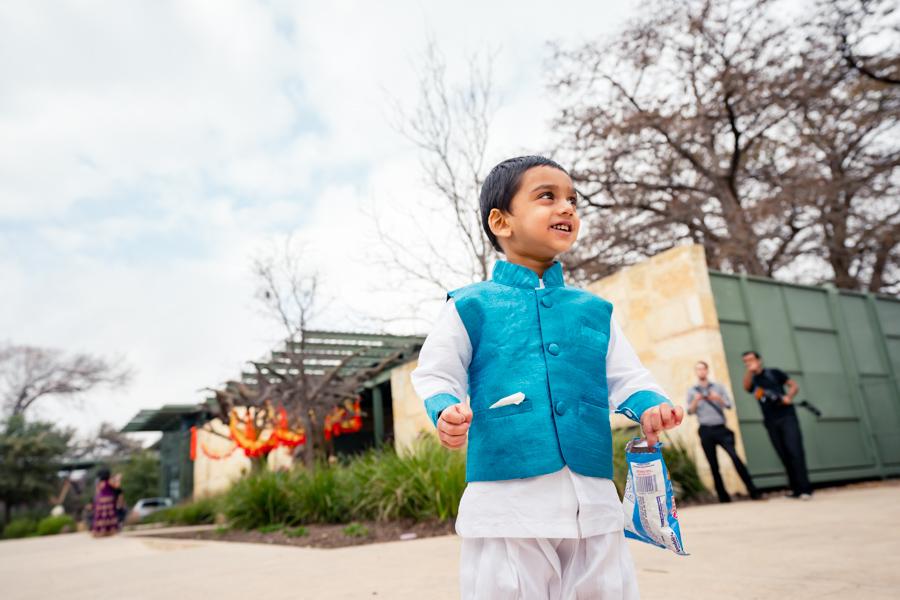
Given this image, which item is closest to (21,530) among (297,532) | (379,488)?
(297,532)

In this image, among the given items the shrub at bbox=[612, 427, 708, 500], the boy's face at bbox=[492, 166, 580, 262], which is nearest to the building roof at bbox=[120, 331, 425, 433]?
the shrub at bbox=[612, 427, 708, 500]

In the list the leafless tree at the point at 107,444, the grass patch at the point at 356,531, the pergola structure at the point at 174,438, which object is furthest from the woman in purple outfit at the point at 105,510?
the leafless tree at the point at 107,444

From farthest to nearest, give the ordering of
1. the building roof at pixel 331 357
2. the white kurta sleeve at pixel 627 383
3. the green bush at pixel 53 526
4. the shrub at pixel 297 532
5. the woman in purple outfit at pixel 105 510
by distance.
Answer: the green bush at pixel 53 526 → the woman in purple outfit at pixel 105 510 → the building roof at pixel 331 357 → the shrub at pixel 297 532 → the white kurta sleeve at pixel 627 383

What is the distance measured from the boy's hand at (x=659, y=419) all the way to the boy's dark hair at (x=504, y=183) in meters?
0.63

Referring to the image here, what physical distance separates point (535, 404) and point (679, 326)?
644cm

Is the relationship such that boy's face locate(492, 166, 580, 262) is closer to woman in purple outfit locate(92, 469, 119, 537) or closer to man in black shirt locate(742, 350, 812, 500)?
man in black shirt locate(742, 350, 812, 500)

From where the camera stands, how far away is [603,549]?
131cm

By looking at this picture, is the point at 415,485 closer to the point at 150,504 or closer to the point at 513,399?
the point at 513,399

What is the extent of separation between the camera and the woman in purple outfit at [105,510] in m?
12.2

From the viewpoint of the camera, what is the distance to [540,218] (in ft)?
5.13

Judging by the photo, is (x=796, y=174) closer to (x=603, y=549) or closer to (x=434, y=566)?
(x=434, y=566)

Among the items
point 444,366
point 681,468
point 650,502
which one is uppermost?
point 444,366

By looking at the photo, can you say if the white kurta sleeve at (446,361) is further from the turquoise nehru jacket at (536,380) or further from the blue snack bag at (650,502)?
the blue snack bag at (650,502)

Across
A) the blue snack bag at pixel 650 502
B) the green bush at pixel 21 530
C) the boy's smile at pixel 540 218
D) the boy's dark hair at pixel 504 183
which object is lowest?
the green bush at pixel 21 530
